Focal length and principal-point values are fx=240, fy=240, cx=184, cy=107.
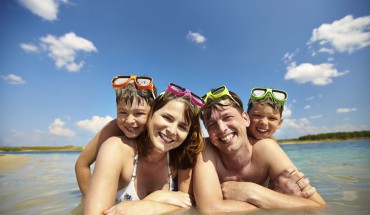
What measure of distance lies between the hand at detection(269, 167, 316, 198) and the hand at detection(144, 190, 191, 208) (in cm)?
151

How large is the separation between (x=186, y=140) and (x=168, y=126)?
23.5 inches

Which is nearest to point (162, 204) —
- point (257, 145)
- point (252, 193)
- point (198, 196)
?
point (198, 196)

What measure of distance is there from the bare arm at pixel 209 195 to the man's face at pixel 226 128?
0.43 metres

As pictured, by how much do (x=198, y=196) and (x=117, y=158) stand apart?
125 centimetres

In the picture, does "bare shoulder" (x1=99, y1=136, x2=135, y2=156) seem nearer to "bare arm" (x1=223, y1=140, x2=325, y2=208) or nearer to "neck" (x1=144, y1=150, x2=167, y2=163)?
"neck" (x1=144, y1=150, x2=167, y2=163)

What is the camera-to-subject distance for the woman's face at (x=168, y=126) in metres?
3.42

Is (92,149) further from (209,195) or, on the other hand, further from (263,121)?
(263,121)

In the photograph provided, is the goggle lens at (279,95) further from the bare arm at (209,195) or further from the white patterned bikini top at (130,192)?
the white patterned bikini top at (130,192)

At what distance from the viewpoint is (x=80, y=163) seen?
450cm

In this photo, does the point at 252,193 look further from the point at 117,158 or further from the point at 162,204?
the point at 117,158

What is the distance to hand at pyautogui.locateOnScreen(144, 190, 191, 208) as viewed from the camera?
135 inches

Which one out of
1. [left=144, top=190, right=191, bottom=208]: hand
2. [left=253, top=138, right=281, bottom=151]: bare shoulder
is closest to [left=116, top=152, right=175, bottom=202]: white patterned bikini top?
[left=144, top=190, right=191, bottom=208]: hand

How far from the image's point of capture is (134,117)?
3.72 metres

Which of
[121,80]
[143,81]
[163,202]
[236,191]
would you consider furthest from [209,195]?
[121,80]
